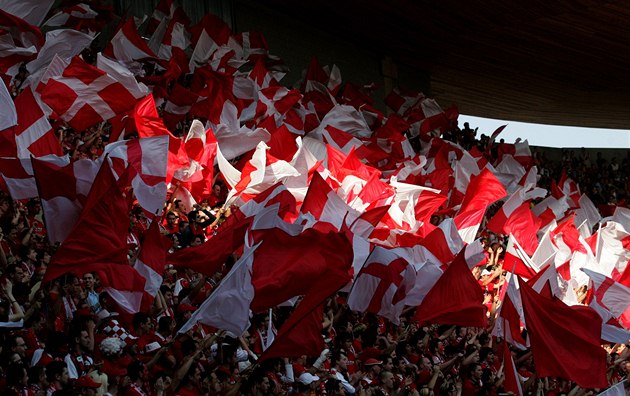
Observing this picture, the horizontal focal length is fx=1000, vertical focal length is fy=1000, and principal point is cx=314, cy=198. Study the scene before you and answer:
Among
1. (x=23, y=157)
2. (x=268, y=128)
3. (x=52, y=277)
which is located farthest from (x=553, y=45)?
(x=52, y=277)

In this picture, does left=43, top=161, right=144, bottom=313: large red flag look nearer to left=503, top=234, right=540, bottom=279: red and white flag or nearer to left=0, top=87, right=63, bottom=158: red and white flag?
left=0, top=87, right=63, bottom=158: red and white flag

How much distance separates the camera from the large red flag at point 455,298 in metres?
9.94

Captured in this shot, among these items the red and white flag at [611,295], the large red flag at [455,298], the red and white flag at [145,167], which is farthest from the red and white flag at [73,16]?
the red and white flag at [611,295]

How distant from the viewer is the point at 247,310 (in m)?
7.52

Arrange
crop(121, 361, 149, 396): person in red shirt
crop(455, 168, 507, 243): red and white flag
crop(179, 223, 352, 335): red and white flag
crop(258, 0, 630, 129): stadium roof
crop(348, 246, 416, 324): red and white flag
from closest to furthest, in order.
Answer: crop(121, 361, 149, 396): person in red shirt
crop(179, 223, 352, 335): red and white flag
crop(348, 246, 416, 324): red and white flag
crop(455, 168, 507, 243): red and white flag
crop(258, 0, 630, 129): stadium roof

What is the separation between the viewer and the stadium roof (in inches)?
846

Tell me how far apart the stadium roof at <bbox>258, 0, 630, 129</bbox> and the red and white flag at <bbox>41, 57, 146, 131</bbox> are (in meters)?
9.56

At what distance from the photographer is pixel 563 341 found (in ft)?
30.3

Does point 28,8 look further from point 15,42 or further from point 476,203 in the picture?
point 476,203

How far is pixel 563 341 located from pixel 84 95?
611 centimetres

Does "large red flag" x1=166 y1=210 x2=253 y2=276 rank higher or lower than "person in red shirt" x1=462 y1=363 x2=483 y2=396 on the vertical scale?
higher

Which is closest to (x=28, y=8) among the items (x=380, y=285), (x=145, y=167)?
(x=145, y=167)

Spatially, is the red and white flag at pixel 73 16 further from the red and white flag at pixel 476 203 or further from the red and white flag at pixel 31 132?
the red and white flag at pixel 476 203

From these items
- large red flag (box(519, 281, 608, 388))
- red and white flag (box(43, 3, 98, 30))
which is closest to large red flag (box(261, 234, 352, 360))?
large red flag (box(519, 281, 608, 388))
